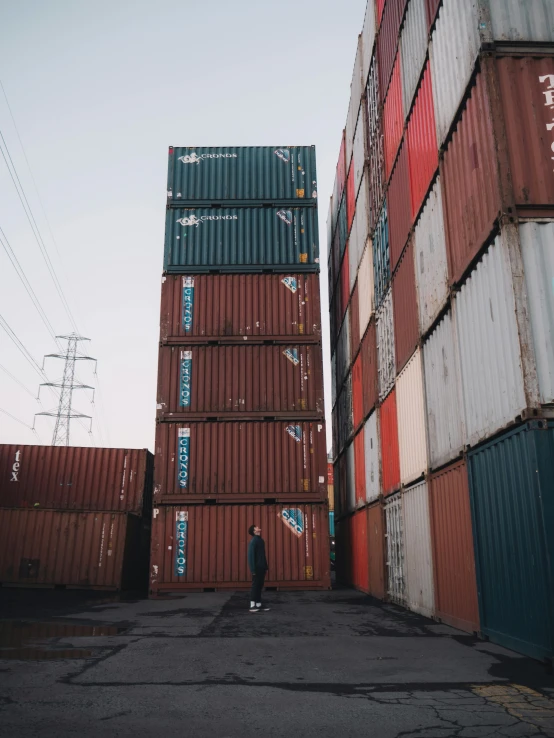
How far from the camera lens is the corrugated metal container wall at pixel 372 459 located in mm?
13914

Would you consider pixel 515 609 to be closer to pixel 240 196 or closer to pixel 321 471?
pixel 321 471

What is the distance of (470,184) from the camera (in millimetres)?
8164

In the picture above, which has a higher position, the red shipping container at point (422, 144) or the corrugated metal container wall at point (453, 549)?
the red shipping container at point (422, 144)

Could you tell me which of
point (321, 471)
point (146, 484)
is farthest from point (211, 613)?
point (146, 484)

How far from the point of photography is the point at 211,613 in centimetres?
Answer: 1080

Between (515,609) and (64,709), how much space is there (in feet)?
15.4

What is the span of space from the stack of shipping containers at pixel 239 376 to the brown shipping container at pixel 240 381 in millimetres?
28

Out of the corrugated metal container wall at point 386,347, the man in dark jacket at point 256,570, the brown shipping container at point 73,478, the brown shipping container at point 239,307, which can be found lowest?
the man in dark jacket at point 256,570

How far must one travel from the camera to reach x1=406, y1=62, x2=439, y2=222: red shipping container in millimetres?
10047

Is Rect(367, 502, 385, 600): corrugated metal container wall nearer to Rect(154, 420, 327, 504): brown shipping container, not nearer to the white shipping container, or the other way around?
Rect(154, 420, 327, 504): brown shipping container

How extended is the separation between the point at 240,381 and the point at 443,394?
799 cm

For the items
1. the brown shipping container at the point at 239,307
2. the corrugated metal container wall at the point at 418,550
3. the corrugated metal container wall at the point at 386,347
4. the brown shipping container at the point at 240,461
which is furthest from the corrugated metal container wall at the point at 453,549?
the brown shipping container at the point at 239,307

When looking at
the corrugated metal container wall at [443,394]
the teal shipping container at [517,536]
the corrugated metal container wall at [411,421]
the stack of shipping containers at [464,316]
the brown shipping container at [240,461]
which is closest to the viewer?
the teal shipping container at [517,536]

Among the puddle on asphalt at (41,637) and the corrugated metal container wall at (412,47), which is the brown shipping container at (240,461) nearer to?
the puddle on asphalt at (41,637)
